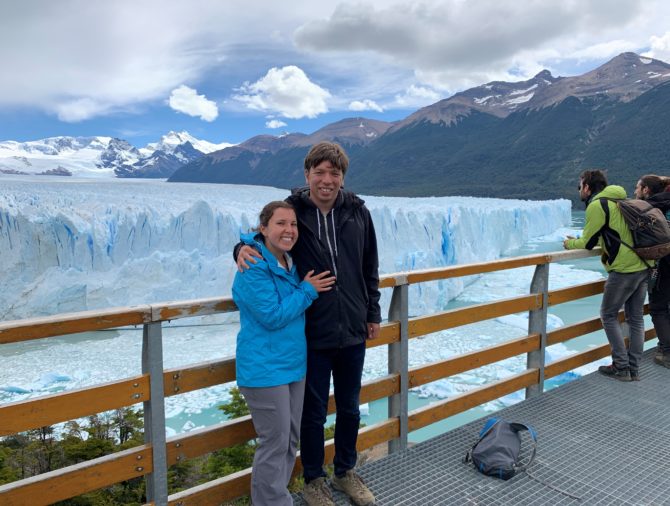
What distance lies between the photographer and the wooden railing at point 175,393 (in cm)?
149

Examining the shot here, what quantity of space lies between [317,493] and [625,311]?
2834 mm

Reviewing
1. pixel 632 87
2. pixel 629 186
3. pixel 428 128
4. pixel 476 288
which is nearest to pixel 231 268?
pixel 476 288

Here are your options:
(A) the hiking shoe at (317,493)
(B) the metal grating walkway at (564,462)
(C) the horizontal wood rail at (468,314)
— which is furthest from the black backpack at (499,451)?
(A) the hiking shoe at (317,493)

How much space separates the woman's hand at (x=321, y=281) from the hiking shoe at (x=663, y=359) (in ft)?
10.9

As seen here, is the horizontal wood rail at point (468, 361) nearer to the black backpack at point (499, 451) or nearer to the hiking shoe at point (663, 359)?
the black backpack at point (499, 451)

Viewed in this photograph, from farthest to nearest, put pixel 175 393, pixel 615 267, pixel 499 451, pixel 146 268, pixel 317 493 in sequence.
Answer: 1. pixel 146 268
2. pixel 615 267
3. pixel 499 451
4. pixel 317 493
5. pixel 175 393

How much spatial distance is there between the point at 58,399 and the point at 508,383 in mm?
2500

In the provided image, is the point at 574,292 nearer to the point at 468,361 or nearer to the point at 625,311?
the point at 625,311

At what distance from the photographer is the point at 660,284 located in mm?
3723

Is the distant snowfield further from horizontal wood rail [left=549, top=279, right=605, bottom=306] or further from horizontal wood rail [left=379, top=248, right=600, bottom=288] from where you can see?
horizontal wood rail [left=379, top=248, right=600, bottom=288]

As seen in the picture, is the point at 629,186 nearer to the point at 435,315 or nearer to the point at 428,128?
the point at 435,315

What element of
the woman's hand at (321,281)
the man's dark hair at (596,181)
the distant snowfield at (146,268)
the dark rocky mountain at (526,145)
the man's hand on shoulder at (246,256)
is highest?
the dark rocky mountain at (526,145)

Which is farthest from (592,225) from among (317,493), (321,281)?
(317,493)

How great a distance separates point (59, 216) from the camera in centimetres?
1653
